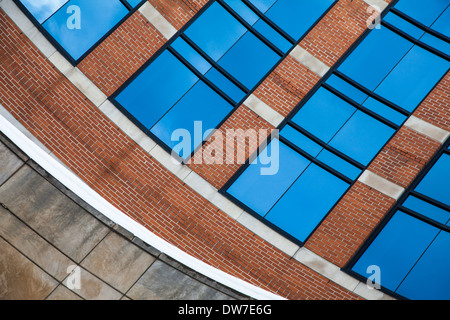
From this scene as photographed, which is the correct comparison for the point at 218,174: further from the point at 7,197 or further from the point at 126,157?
the point at 7,197

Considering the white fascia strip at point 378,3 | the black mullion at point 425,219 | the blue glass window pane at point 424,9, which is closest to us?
the black mullion at point 425,219

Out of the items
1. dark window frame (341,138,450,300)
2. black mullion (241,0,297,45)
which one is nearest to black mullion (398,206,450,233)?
dark window frame (341,138,450,300)

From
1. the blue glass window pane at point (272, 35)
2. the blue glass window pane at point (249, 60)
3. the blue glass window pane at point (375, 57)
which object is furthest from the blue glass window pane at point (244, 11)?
the blue glass window pane at point (375, 57)

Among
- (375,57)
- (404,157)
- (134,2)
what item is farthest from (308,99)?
(134,2)

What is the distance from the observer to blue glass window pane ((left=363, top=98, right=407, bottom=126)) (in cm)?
1174

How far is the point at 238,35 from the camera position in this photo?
472 inches

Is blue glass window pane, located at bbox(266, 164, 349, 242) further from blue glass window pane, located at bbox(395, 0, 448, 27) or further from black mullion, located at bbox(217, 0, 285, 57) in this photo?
blue glass window pane, located at bbox(395, 0, 448, 27)

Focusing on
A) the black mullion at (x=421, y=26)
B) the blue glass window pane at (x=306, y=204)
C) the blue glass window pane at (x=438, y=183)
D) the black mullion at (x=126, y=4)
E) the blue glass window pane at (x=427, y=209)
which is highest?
the black mullion at (x=421, y=26)

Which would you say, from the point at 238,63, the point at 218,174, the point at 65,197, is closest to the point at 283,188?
the point at 218,174

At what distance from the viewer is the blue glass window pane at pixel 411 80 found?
11820 millimetres

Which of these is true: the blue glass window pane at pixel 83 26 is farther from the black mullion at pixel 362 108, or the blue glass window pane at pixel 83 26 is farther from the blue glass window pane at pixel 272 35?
the black mullion at pixel 362 108

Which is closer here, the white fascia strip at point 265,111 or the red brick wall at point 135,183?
the red brick wall at point 135,183

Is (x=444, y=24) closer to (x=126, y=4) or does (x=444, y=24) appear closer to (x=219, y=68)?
(x=219, y=68)

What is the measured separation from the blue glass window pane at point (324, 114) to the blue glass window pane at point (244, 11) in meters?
2.85
